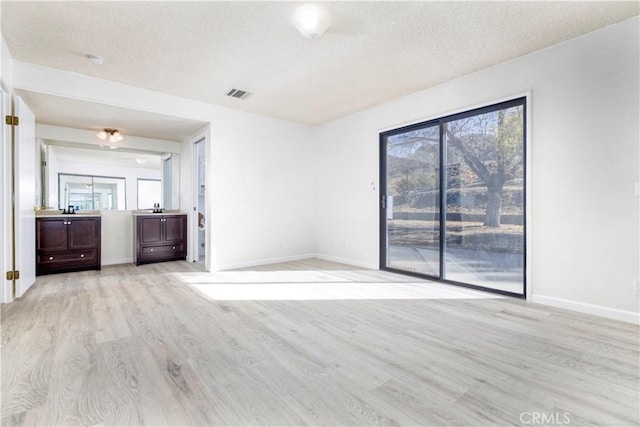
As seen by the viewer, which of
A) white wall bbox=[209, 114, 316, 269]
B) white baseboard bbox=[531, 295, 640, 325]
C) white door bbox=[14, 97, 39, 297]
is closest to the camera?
white baseboard bbox=[531, 295, 640, 325]

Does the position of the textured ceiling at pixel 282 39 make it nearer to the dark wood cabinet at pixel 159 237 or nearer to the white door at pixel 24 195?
the white door at pixel 24 195

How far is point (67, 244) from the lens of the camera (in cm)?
443

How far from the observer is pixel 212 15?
2402 mm

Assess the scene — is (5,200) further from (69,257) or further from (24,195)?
(69,257)

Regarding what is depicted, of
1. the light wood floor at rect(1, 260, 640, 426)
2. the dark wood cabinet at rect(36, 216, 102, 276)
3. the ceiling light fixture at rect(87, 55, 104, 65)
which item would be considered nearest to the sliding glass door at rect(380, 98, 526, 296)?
the light wood floor at rect(1, 260, 640, 426)

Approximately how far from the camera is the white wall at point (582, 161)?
99.7 inches

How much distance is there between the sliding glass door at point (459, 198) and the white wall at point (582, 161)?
0.63 ft

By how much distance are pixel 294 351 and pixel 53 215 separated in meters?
4.45

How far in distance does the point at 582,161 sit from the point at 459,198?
120 centimetres

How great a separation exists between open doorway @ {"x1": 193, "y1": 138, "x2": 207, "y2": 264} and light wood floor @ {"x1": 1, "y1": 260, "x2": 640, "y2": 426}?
2134mm

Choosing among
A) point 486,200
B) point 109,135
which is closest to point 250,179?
point 109,135

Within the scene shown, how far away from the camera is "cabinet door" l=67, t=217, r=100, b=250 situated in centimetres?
448

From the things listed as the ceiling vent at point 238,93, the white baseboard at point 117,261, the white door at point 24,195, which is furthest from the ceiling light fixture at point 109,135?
the ceiling vent at point 238,93

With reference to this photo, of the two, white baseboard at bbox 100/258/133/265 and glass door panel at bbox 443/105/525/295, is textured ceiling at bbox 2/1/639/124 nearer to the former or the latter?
glass door panel at bbox 443/105/525/295
